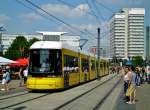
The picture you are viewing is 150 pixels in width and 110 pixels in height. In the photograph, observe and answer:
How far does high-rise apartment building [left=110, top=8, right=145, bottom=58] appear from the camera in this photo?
9469 cm

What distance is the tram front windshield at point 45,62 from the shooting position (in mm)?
26703

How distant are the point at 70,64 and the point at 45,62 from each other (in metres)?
4.17

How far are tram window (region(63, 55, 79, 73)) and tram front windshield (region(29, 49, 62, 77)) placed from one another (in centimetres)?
111

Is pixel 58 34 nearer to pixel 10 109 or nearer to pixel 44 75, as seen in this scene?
pixel 44 75

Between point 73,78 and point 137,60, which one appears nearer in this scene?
point 73,78

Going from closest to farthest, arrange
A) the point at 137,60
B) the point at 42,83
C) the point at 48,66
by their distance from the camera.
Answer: the point at 42,83 → the point at 48,66 → the point at 137,60

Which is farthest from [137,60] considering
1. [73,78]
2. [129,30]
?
[73,78]

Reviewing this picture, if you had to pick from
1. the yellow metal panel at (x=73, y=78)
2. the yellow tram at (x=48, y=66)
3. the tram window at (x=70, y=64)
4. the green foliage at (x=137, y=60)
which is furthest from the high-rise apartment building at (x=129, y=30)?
the yellow tram at (x=48, y=66)

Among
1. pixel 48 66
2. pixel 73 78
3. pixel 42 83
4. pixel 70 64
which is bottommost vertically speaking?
pixel 42 83

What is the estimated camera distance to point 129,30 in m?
109

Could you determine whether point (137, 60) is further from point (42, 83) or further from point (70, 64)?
point (42, 83)

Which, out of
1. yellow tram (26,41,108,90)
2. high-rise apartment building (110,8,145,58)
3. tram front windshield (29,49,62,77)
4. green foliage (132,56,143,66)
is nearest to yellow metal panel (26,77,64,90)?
yellow tram (26,41,108,90)

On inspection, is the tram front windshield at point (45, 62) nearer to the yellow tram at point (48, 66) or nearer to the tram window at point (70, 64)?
the yellow tram at point (48, 66)

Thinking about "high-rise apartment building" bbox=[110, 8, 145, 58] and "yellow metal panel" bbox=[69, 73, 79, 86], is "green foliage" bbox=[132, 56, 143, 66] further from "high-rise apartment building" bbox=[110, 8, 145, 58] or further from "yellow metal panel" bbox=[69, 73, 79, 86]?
"yellow metal panel" bbox=[69, 73, 79, 86]
